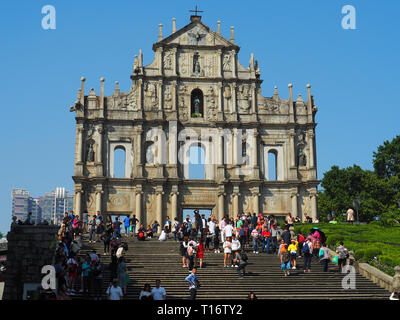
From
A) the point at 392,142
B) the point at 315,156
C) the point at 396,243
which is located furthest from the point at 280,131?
the point at 392,142

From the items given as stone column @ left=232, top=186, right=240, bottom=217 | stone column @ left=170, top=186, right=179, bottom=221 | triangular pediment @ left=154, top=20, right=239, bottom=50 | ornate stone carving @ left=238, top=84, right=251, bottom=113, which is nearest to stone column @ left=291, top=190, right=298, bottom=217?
stone column @ left=232, top=186, right=240, bottom=217

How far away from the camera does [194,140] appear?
152ft

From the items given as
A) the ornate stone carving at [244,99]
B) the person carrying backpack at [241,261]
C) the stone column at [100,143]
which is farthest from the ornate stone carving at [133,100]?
the person carrying backpack at [241,261]

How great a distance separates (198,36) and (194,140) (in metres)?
8.53

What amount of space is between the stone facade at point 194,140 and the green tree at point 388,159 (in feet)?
62.7

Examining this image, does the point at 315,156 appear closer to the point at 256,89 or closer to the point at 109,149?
the point at 256,89

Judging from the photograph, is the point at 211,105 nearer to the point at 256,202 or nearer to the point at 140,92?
the point at 140,92

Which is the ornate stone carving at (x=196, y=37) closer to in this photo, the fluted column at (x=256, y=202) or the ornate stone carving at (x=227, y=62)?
the ornate stone carving at (x=227, y=62)

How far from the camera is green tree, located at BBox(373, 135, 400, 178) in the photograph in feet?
207

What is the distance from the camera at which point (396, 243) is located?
33.0 meters

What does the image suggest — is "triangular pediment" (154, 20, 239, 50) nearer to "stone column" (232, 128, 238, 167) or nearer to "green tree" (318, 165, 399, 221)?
"stone column" (232, 128, 238, 167)

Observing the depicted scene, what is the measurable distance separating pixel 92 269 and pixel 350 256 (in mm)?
13417

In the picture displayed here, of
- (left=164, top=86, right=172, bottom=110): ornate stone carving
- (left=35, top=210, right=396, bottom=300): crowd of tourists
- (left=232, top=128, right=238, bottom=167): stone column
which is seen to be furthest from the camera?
(left=164, top=86, right=172, bottom=110): ornate stone carving

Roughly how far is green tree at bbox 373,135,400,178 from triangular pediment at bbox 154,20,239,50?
24.2 metres
